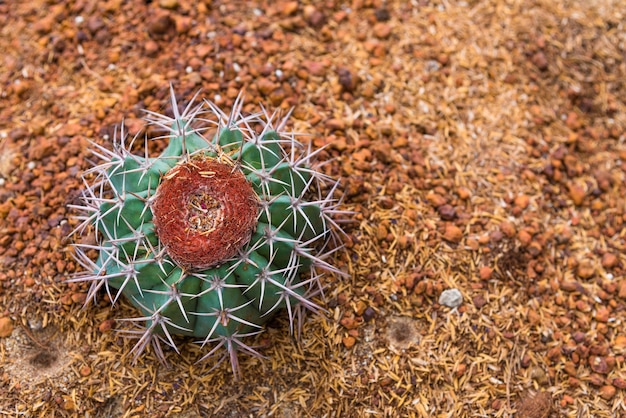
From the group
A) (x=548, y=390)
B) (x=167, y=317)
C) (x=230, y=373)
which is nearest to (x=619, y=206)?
(x=548, y=390)

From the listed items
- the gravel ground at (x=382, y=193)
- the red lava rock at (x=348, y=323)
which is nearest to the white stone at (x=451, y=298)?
the gravel ground at (x=382, y=193)

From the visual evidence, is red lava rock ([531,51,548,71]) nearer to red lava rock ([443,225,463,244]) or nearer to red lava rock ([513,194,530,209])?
red lava rock ([513,194,530,209])

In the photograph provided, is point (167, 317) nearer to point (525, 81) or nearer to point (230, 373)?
point (230, 373)

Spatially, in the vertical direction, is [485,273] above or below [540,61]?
below

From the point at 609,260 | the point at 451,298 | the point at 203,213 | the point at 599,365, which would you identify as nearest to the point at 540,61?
the point at 609,260

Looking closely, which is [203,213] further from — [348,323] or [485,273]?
[485,273]

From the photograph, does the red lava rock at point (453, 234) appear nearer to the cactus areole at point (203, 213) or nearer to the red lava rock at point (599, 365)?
the red lava rock at point (599, 365)

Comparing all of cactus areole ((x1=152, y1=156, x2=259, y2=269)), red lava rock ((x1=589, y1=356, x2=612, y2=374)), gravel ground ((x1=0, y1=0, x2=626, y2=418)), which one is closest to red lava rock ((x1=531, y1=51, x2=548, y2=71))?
gravel ground ((x1=0, y1=0, x2=626, y2=418))
